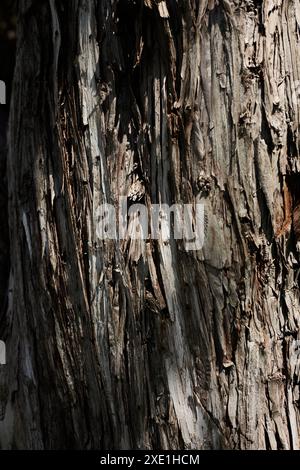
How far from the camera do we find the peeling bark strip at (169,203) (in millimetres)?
1742

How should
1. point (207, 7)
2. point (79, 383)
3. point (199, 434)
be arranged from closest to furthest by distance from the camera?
point (207, 7), point (199, 434), point (79, 383)

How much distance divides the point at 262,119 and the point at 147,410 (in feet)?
2.64

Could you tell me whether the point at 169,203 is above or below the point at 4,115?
below

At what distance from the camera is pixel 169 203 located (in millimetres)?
1803

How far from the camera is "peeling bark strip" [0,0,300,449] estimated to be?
68.6 inches

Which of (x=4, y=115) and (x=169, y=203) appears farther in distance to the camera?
(x=4, y=115)

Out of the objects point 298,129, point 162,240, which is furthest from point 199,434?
point 298,129

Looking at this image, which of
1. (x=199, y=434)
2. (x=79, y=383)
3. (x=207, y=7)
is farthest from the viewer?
(x=79, y=383)

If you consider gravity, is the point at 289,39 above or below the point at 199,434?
above

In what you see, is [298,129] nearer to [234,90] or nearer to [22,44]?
[234,90]

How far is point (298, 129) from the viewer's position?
5.77 feet

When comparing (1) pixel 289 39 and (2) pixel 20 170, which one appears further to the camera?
(2) pixel 20 170

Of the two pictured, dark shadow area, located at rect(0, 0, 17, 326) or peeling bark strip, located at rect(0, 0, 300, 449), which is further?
dark shadow area, located at rect(0, 0, 17, 326)

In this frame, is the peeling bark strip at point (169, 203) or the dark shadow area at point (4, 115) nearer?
the peeling bark strip at point (169, 203)
